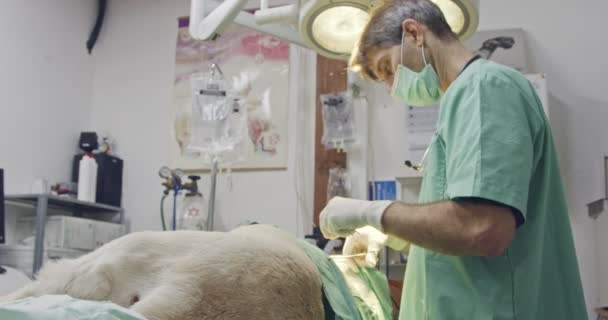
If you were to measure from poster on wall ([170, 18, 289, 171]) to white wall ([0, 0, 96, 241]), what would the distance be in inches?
21.6

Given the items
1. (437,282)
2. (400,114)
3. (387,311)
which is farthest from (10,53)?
(437,282)

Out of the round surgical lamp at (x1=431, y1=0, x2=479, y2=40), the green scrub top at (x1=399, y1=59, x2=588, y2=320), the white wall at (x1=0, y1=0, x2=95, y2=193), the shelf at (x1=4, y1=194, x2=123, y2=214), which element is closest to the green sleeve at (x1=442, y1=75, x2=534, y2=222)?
the green scrub top at (x1=399, y1=59, x2=588, y2=320)

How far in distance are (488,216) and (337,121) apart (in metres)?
1.86

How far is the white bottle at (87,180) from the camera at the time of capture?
282 cm

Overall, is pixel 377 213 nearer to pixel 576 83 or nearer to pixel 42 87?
pixel 576 83

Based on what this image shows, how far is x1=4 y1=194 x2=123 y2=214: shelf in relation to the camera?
2.65 m

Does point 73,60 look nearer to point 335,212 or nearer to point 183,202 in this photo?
point 183,202

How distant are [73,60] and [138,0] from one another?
0.48m

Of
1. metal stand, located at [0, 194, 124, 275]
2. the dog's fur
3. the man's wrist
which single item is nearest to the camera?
the dog's fur

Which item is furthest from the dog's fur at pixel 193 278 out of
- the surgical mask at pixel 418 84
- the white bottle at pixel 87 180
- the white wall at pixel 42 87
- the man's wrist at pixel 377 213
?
the white wall at pixel 42 87

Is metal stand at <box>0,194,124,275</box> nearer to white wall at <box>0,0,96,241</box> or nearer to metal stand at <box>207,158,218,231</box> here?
white wall at <box>0,0,96,241</box>

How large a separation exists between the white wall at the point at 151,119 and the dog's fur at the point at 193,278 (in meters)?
1.78

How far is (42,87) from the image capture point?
2.99 metres

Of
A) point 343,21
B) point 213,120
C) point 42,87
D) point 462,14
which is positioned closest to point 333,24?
point 343,21
